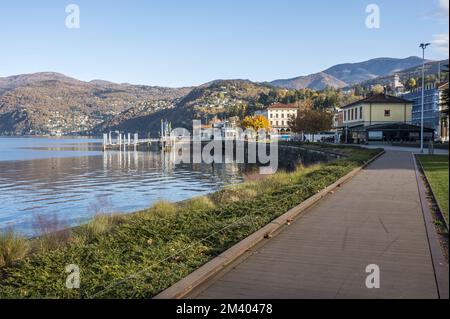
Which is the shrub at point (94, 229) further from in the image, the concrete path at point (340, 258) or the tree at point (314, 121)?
the tree at point (314, 121)

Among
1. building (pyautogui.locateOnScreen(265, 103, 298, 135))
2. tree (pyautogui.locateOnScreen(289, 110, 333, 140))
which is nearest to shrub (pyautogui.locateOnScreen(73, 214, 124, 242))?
tree (pyautogui.locateOnScreen(289, 110, 333, 140))

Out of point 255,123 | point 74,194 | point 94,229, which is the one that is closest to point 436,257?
point 94,229

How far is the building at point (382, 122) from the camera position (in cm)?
6612

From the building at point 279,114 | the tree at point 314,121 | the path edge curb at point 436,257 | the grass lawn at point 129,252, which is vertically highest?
the building at point 279,114

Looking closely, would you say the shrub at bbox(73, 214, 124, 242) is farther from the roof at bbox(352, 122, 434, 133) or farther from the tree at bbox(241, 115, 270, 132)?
the tree at bbox(241, 115, 270, 132)

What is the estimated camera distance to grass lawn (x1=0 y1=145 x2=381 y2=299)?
7.20 meters

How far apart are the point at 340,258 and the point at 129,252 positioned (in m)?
4.39

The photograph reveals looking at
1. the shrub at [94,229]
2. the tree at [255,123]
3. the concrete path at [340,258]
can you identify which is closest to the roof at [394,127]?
the concrete path at [340,258]

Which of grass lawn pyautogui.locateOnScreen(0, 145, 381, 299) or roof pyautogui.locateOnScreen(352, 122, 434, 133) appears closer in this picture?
grass lawn pyautogui.locateOnScreen(0, 145, 381, 299)

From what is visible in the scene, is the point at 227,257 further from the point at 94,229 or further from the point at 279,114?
the point at 279,114

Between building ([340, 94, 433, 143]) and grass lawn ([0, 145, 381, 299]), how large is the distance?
55.1 meters

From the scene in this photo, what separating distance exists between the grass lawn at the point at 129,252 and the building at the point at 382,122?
55051 mm

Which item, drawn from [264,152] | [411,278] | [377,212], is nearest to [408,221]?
[377,212]
